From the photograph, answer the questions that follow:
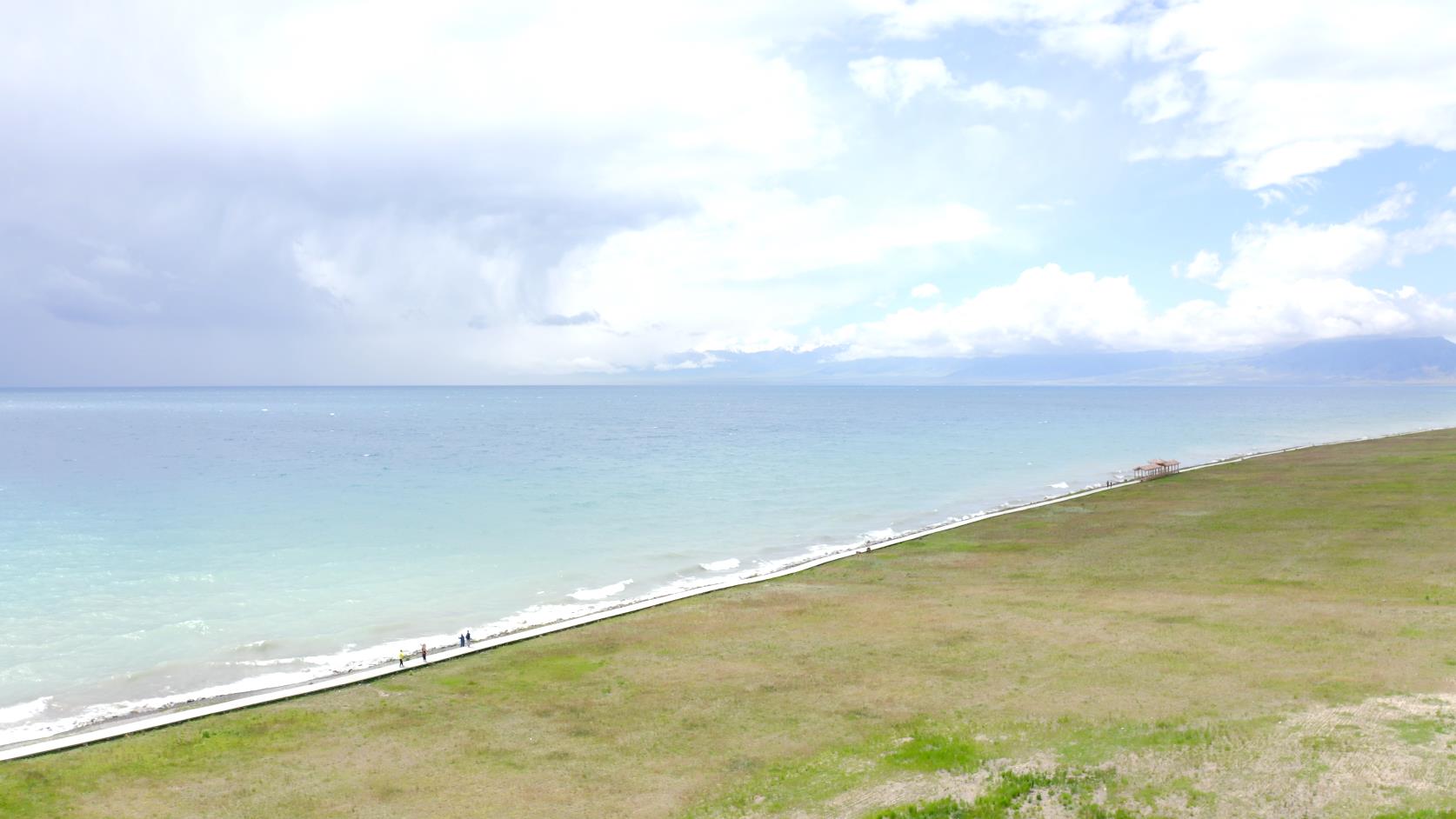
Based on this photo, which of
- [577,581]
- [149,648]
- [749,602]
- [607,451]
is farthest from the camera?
[607,451]

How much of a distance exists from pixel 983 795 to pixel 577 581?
3442 centimetres

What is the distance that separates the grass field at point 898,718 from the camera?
22.8 m

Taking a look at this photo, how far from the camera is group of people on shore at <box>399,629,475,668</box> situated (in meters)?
35.6

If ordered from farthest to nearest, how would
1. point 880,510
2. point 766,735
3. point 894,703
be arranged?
point 880,510
point 894,703
point 766,735

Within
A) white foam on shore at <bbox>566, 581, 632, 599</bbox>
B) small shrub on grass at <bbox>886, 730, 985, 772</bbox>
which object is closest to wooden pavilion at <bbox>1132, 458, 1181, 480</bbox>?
white foam on shore at <bbox>566, 581, 632, 599</bbox>

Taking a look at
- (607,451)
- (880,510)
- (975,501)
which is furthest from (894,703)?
(607,451)

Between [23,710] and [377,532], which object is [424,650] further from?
[377,532]

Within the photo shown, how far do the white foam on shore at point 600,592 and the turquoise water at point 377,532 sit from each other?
206 mm

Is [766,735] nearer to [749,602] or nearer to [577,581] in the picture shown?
[749,602]

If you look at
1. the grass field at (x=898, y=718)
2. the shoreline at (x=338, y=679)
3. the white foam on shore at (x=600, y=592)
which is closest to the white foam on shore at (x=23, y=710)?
the shoreline at (x=338, y=679)

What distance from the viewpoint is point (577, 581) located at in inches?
2073

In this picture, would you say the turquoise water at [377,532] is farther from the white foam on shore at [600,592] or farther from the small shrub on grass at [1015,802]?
the small shrub on grass at [1015,802]

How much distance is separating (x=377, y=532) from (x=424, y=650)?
37.5 meters

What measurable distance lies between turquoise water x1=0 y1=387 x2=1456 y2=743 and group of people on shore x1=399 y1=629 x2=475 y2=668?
9.46ft
